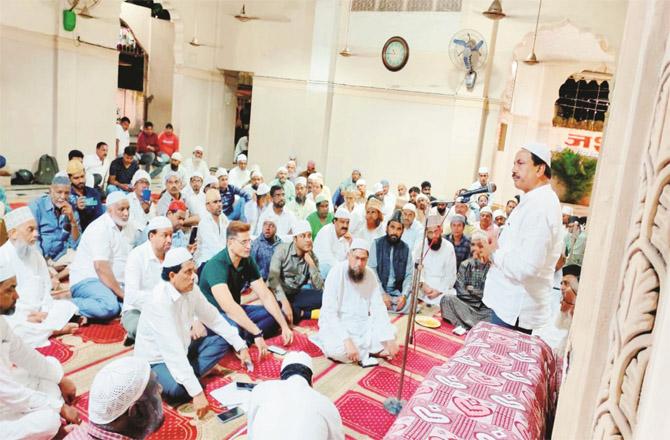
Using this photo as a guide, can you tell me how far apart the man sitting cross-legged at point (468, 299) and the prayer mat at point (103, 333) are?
9.11 feet

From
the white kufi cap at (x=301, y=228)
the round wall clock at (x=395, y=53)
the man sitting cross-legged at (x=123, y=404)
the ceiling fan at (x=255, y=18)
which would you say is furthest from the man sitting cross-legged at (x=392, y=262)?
the ceiling fan at (x=255, y=18)

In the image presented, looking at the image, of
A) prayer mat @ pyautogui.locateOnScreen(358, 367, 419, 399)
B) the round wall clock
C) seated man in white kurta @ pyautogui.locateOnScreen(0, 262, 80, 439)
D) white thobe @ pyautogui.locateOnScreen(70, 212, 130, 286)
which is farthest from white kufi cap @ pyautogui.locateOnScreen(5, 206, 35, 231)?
the round wall clock

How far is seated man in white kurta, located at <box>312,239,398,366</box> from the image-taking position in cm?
371

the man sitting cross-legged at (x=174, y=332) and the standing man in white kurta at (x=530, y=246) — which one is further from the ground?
the standing man in white kurta at (x=530, y=246)

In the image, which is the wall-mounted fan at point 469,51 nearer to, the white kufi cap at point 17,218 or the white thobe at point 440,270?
the white thobe at point 440,270

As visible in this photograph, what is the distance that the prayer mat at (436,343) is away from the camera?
4066 millimetres

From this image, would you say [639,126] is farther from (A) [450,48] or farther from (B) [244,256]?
(A) [450,48]

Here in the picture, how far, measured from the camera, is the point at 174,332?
283 centimetres

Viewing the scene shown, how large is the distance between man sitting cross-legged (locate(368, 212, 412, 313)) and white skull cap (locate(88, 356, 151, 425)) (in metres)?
3.41

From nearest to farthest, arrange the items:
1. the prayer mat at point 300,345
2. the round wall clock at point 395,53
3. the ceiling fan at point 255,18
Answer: the prayer mat at point 300,345 < the round wall clock at point 395,53 < the ceiling fan at point 255,18

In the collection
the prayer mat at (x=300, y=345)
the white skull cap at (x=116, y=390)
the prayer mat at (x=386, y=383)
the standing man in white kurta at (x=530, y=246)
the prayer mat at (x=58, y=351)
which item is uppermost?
the standing man in white kurta at (x=530, y=246)

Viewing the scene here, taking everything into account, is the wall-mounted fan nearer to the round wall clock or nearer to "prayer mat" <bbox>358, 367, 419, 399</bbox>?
the round wall clock

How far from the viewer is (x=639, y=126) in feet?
2.04

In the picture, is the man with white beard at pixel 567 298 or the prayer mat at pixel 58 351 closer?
the prayer mat at pixel 58 351
